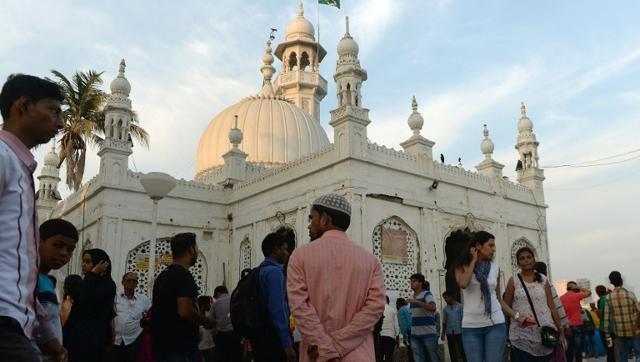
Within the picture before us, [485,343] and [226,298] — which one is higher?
[226,298]

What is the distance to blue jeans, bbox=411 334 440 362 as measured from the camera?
8656 millimetres

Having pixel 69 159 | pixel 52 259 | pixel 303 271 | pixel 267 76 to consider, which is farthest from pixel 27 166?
pixel 267 76

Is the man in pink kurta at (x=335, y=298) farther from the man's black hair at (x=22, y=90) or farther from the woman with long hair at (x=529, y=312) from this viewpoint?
the woman with long hair at (x=529, y=312)

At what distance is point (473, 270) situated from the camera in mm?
5371

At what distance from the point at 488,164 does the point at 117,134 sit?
41.9ft

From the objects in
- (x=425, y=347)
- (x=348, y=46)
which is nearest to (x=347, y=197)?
(x=348, y=46)

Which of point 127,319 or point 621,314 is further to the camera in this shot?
point 621,314

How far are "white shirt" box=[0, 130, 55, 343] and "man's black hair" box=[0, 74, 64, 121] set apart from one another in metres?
0.25

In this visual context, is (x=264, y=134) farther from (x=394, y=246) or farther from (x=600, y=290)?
(x=600, y=290)

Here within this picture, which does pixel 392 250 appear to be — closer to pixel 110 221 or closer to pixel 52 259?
pixel 110 221

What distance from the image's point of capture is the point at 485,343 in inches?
208

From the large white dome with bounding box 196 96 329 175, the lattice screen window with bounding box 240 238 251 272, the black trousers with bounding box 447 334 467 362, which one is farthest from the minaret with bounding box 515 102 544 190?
the black trousers with bounding box 447 334 467 362

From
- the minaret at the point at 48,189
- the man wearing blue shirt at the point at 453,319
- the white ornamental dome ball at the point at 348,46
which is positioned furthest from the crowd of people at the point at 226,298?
the minaret at the point at 48,189

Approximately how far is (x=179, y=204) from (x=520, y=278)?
15.3 metres
